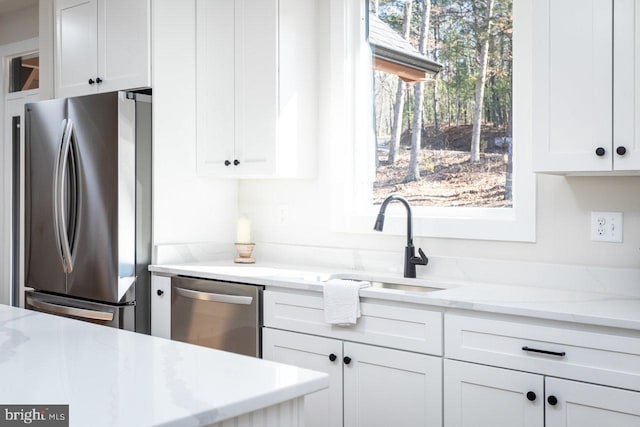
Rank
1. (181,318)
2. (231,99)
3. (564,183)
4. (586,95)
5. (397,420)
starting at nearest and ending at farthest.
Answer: (586,95), (397,420), (564,183), (181,318), (231,99)

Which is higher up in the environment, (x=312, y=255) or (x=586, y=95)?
(x=586, y=95)

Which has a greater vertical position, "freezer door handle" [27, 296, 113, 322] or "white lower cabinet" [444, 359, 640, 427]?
"freezer door handle" [27, 296, 113, 322]

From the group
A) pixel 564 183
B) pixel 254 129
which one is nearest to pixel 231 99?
pixel 254 129

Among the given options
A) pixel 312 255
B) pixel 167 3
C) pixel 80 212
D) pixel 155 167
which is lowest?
pixel 312 255

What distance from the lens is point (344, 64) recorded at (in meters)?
3.50

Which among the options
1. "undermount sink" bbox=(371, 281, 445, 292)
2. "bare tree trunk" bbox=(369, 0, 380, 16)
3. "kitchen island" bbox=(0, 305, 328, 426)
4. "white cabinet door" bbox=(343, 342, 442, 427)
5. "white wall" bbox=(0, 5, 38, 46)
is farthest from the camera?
"white wall" bbox=(0, 5, 38, 46)

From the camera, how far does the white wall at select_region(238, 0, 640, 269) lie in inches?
103

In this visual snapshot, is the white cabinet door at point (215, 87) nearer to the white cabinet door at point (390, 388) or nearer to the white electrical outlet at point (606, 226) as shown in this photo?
the white cabinet door at point (390, 388)

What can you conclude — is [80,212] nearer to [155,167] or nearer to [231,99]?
[155,167]

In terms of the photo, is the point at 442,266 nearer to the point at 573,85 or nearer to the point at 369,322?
the point at 369,322

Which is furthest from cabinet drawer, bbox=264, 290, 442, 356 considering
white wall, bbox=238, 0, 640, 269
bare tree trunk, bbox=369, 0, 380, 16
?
bare tree trunk, bbox=369, 0, 380, 16

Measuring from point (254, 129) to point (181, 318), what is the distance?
1006 millimetres

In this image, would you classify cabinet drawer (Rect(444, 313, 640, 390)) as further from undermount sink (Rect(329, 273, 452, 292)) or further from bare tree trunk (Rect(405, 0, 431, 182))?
bare tree trunk (Rect(405, 0, 431, 182))

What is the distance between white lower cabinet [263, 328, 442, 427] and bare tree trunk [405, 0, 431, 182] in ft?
3.42
